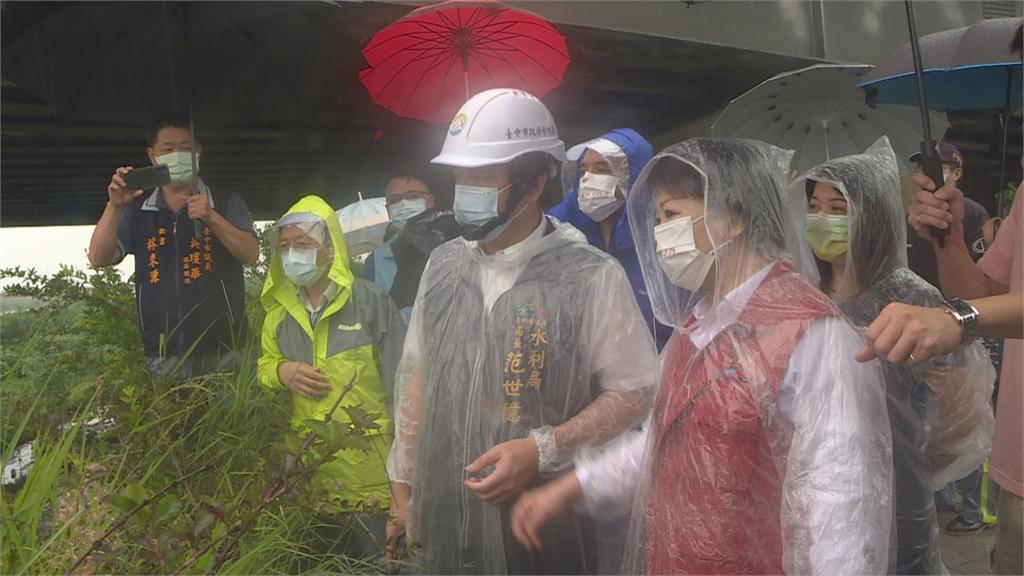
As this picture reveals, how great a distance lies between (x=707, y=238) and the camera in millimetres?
1569

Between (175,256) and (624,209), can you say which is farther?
(175,256)

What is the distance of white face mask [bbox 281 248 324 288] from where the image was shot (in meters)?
2.48

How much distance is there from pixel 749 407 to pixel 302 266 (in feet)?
4.92

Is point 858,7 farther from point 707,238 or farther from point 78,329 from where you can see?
point 78,329

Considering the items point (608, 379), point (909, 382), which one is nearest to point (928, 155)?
point (909, 382)

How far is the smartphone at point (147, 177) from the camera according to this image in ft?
8.62

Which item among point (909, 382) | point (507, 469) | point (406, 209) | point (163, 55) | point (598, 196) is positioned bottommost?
point (507, 469)

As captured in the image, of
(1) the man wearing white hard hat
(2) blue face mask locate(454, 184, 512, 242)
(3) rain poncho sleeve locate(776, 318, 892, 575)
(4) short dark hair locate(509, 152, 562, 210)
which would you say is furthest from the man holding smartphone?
(3) rain poncho sleeve locate(776, 318, 892, 575)

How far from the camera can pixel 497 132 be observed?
2.03 meters

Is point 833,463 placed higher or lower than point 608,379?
lower

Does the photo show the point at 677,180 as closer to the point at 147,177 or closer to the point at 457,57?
the point at 457,57

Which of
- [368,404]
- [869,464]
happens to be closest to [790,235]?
[869,464]

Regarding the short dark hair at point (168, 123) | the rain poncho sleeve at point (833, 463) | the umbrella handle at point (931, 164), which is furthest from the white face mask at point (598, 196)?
the short dark hair at point (168, 123)

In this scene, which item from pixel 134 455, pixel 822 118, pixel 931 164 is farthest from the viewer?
pixel 822 118
